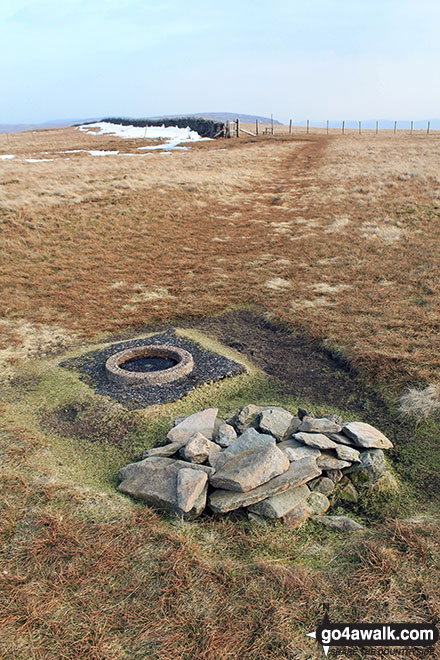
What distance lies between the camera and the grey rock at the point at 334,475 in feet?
16.0

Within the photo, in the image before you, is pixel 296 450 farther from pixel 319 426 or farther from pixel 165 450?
pixel 165 450

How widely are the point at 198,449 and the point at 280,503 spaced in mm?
1071

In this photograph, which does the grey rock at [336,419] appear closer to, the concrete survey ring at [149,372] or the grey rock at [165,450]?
the grey rock at [165,450]

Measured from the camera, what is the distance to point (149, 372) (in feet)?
23.0

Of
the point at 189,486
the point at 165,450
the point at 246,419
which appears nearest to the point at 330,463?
the point at 246,419

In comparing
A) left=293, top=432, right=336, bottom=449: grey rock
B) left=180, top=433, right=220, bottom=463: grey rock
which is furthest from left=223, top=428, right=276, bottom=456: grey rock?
left=293, top=432, right=336, bottom=449: grey rock

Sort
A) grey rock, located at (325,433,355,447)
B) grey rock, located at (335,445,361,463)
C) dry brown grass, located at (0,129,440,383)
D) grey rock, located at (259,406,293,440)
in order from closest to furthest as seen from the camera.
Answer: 1. grey rock, located at (335,445,361,463)
2. grey rock, located at (325,433,355,447)
3. grey rock, located at (259,406,293,440)
4. dry brown grass, located at (0,129,440,383)

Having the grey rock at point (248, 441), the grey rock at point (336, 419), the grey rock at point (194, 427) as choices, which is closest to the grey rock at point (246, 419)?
the grey rock at point (194, 427)

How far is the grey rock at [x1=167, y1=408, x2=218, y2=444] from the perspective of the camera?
5367 mm

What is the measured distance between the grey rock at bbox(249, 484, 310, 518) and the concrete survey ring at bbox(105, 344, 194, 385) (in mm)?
2901

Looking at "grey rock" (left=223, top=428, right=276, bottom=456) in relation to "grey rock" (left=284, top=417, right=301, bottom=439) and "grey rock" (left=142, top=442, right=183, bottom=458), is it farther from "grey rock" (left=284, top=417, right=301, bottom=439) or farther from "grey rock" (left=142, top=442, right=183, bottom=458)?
"grey rock" (left=142, top=442, right=183, bottom=458)

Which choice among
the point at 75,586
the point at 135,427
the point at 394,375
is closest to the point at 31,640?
the point at 75,586

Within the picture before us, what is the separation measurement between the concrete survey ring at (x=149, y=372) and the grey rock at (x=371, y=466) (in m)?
2.98

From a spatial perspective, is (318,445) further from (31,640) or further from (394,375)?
(31,640)
